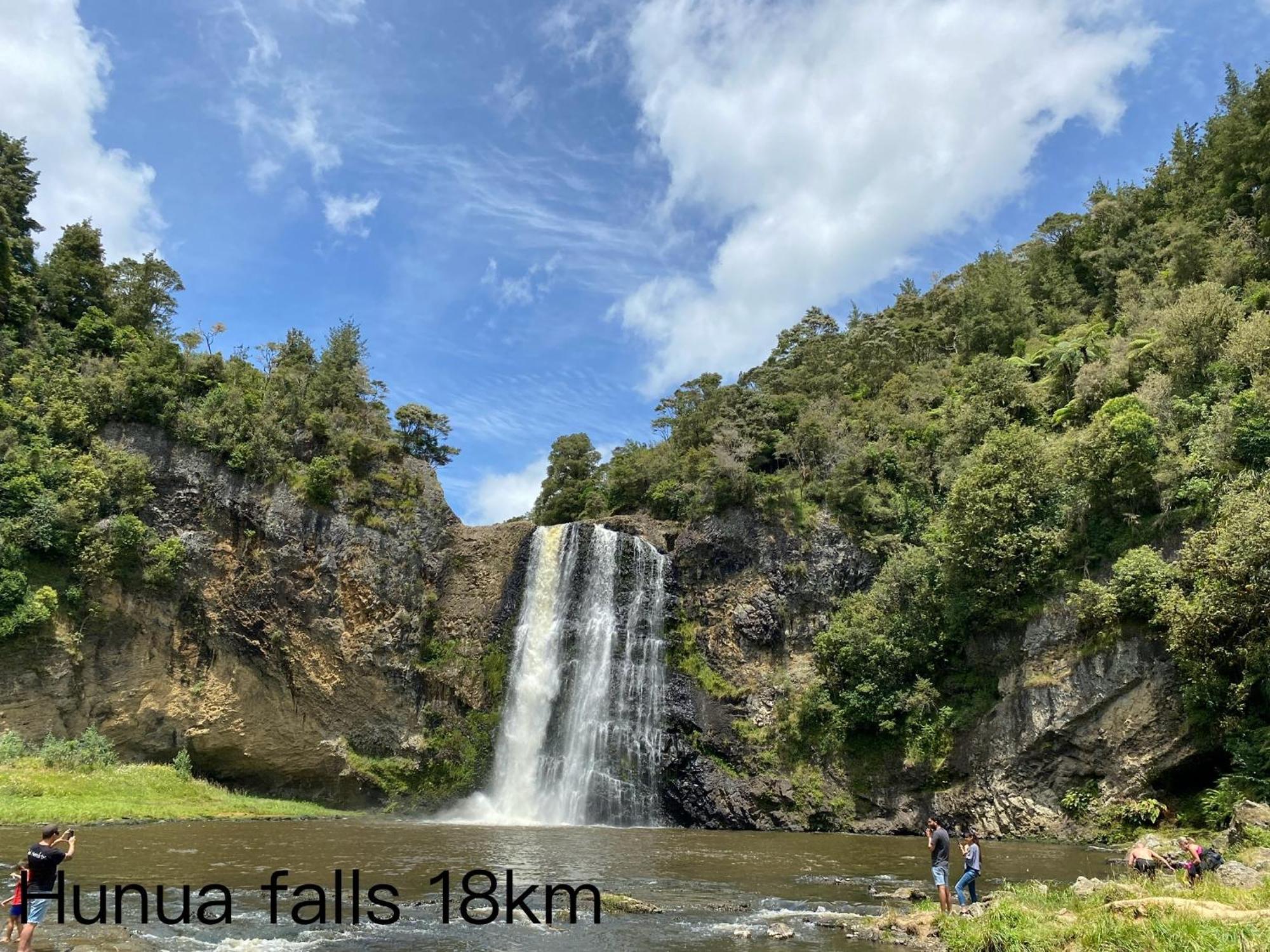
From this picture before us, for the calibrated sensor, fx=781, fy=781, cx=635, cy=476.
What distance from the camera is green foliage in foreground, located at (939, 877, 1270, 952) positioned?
777cm

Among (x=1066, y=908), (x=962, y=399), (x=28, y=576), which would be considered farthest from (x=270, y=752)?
(x=962, y=399)

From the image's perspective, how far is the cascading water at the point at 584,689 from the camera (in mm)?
32219

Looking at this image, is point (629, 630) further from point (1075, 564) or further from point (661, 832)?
point (1075, 564)

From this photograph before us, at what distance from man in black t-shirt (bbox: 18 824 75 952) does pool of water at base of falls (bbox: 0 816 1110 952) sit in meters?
0.85

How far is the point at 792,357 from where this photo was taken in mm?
59562

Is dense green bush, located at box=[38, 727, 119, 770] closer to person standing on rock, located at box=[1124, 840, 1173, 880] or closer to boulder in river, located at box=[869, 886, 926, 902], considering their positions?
boulder in river, located at box=[869, 886, 926, 902]

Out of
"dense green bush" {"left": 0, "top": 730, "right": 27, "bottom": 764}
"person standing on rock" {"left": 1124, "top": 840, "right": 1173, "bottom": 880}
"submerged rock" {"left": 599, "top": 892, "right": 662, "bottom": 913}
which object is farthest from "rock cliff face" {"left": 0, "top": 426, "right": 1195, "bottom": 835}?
"submerged rock" {"left": 599, "top": 892, "right": 662, "bottom": 913}

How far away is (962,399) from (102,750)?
40.3 meters

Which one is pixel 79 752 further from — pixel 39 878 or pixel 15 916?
pixel 39 878

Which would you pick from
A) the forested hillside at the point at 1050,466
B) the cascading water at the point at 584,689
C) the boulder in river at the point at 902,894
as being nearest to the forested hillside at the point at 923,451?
the forested hillside at the point at 1050,466

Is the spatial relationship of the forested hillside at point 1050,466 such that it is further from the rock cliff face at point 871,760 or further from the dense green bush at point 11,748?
the dense green bush at point 11,748

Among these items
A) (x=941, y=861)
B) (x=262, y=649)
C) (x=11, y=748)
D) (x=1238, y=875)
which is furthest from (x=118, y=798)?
(x=1238, y=875)

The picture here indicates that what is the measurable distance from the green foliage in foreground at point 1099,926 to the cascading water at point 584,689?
71.5ft

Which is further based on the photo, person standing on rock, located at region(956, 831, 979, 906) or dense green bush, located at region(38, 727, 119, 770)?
dense green bush, located at region(38, 727, 119, 770)
